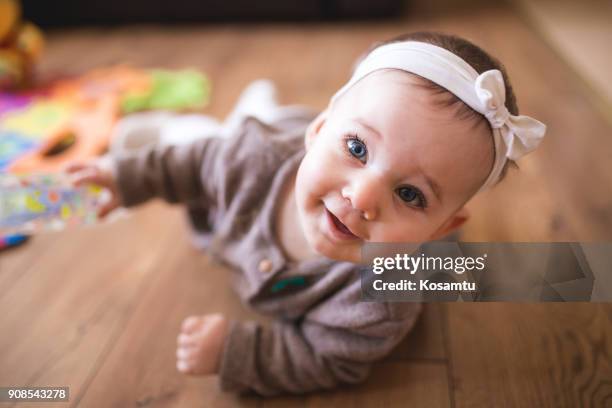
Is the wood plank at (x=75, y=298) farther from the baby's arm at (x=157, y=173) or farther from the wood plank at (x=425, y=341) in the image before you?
the wood plank at (x=425, y=341)

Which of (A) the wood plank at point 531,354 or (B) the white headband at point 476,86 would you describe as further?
(A) the wood plank at point 531,354

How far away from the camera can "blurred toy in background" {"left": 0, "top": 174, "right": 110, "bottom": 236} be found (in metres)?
0.89

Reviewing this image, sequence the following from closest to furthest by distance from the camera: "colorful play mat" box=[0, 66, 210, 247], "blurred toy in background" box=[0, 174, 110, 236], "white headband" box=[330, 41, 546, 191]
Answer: "white headband" box=[330, 41, 546, 191], "blurred toy in background" box=[0, 174, 110, 236], "colorful play mat" box=[0, 66, 210, 247]

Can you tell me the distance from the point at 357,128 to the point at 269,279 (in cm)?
26

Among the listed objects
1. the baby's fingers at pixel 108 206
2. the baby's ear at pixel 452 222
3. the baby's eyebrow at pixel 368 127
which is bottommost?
the baby's fingers at pixel 108 206

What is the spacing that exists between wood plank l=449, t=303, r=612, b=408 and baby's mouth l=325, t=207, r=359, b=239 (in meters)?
0.26

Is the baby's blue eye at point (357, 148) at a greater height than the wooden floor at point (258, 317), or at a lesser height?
greater

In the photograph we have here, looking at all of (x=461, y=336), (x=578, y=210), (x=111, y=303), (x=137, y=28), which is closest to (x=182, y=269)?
(x=111, y=303)

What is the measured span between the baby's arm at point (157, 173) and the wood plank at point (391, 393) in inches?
13.7

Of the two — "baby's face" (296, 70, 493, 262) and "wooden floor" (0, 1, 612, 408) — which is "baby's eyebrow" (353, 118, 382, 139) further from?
"wooden floor" (0, 1, 612, 408)

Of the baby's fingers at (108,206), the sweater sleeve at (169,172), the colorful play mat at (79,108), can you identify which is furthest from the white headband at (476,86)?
the colorful play mat at (79,108)

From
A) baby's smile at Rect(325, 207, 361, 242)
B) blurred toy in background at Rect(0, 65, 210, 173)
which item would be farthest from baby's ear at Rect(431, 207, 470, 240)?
blurred toy in background at Rect(0, 65, 210, 173)

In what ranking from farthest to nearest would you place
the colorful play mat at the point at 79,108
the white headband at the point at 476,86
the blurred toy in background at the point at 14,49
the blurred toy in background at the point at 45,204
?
1. the blurred toy in background at the point at 14,49
2. the colorful play mat at the point at 79,108
3. the blurred toy in background at the point at 45,204
4. the white headband at the point at 476,86

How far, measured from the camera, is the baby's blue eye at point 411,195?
1.72 feet
